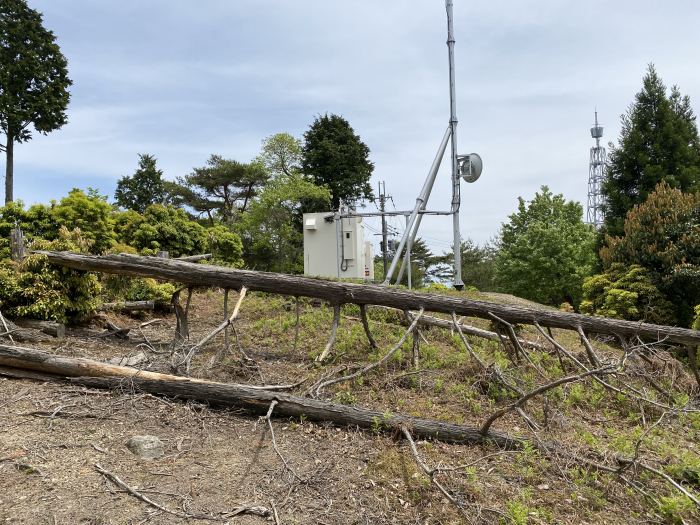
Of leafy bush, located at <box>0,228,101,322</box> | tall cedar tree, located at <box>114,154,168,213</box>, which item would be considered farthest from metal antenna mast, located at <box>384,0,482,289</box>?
tall cedar tree, located at <box>114,154,168,213</box>

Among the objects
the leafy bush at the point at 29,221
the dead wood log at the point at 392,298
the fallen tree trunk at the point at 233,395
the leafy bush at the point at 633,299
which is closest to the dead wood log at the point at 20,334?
the fallen tree trunk at the point at 233,395

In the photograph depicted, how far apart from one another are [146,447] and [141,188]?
3499cm

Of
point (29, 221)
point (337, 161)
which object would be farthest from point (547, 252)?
point (29, 221)

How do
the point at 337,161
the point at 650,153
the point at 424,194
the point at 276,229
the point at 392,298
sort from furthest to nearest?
the point at 337,161
the point at 276,229
the point at 650,153
the point at 424,194
the point at 392,298

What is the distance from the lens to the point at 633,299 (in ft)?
33.7

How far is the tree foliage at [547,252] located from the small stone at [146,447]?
1889cm

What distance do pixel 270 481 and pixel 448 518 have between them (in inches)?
50.1

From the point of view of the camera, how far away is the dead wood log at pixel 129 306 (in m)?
8.31

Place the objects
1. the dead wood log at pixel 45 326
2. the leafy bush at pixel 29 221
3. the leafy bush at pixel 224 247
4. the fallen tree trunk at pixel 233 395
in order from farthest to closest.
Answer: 1. the leafy bush at pixel 224 247
2. the leafy bush at pixel 29 221
3. the dead wood log at pixel 45 326
4. the fallen tree trunk at pixel 233 395

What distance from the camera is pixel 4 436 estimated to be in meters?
3.84

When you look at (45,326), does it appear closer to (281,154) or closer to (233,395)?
(233,395)

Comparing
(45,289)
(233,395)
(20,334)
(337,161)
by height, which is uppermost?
(337,161)

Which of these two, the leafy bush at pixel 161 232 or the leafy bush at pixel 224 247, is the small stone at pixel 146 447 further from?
the leafy bush at pixel 224 247

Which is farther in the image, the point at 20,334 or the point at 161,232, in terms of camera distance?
the point at 161,232
